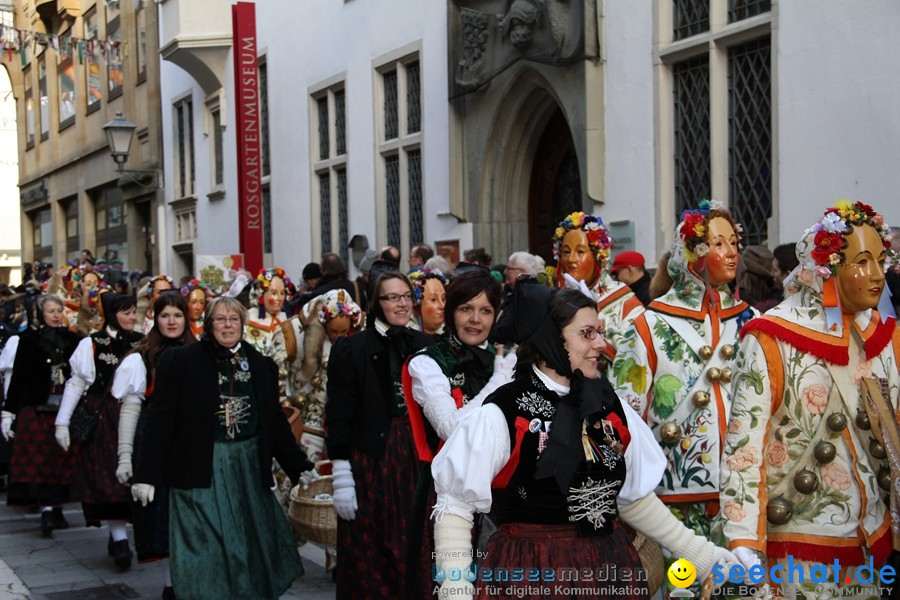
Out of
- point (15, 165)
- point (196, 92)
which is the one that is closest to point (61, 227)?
point (196, 92)

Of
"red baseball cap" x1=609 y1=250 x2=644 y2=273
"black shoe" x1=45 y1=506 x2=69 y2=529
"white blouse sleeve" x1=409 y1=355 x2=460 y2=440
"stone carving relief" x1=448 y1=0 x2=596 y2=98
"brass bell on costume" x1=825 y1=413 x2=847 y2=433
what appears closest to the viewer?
"brass bell on costume" x1=825 y1=413 x2=847 y2=433

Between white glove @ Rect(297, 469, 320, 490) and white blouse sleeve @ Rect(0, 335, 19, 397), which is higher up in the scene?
white blouse sleeve @ Rect(0, 335, 19, 397)

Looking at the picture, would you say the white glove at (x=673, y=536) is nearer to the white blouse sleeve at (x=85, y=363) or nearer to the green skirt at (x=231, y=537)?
the green skirt at (x=231, y=537)

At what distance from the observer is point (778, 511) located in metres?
4.34

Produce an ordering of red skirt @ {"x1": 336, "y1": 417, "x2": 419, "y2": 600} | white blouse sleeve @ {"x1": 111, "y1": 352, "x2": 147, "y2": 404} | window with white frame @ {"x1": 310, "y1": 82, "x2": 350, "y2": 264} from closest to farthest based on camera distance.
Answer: red skirt @ {"x1": 336, "y1": 417, "x2": 419, "y2": 600} < white blouse sleeve @ {"x1": 111, "y1": 352, "x2": 147, "y2": 404} < window with white frame @ {"x1": 310, "y1": 82, "x2": 350, "y2": 264}

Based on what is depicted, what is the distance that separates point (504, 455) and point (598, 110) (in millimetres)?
9129

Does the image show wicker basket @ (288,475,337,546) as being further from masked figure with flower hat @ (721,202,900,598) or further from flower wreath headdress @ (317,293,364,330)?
A: masked figure with flower hat @ (721,202,900,598)

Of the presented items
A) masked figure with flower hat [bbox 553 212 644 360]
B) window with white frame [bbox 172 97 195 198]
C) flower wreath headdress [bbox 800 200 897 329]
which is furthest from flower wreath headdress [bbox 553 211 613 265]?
window with white frame [bbox 172 97 195 198]

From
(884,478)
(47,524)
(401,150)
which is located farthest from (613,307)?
(401,150)

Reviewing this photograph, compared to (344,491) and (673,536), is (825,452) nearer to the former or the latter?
(673,536)

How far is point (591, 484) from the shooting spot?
12.5 feet

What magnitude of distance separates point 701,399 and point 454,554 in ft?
6.97

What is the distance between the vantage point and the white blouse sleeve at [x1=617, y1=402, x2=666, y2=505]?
13.1 ft

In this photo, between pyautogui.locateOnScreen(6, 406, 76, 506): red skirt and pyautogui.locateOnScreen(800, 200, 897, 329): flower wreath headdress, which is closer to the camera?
pyautogui.locateOnScreen(800, 200, 897, 329): flower wreath headdress
